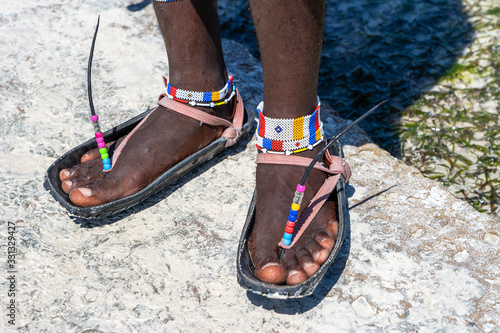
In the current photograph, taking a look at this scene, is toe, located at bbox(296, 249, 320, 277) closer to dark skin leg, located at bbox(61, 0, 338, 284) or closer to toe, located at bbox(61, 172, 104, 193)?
dark skin leg, located at bbox(61, 0, 338, 284)

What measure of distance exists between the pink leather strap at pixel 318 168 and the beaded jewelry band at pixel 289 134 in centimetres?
2

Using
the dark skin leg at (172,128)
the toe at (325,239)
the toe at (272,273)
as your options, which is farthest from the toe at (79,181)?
the toe at (325,239)

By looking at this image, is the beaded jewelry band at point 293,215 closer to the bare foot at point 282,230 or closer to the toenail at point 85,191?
the bare foot at point 282,230

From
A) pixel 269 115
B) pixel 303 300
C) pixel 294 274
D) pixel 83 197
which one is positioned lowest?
pixel 303 300

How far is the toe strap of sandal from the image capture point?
172 cm

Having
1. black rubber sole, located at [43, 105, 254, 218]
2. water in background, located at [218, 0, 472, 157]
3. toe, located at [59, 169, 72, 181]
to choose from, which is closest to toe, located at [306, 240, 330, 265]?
black rubber sole, located at [43, 105, 254, 218]

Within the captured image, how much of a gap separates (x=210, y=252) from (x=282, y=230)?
258mm

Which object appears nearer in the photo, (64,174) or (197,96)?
(64,174)

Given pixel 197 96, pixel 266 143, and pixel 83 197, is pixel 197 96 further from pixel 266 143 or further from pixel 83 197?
pixel 83 197

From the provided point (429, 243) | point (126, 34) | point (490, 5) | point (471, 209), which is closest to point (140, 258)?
point (429, 243)

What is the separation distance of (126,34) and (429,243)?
5.98 feet

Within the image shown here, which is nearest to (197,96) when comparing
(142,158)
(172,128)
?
(172,128)

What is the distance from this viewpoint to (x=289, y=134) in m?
1.51

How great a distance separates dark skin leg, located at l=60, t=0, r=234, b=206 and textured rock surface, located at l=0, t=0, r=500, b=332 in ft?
0.45
